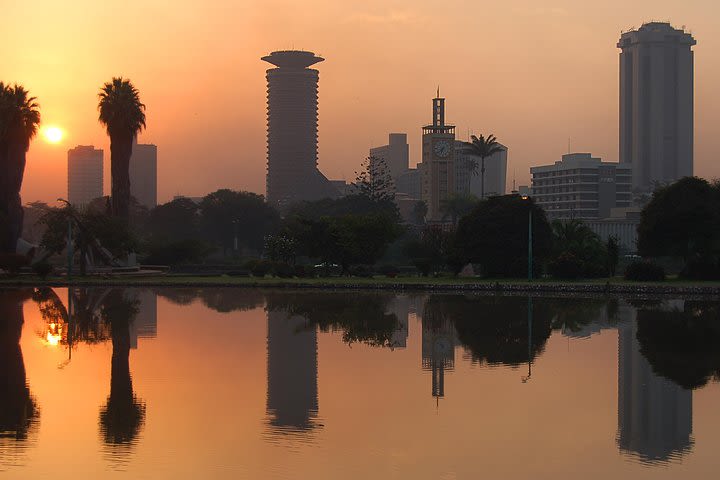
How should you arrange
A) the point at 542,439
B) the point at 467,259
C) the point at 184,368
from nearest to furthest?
the point at 542,439, the point at 184,368, the point at 467,259

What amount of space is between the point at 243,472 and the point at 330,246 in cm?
5973

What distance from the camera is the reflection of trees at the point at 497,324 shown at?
2698cm

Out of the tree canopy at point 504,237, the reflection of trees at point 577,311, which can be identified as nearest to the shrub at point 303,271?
the tree canopy at point 504,237

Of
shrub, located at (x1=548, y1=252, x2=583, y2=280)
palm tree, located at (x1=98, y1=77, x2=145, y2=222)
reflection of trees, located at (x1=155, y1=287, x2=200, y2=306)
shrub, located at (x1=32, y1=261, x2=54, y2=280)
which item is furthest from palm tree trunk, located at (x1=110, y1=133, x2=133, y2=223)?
shrub, located at (x1=548, y1=252, x2=583, y2=280)

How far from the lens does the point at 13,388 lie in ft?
68.7

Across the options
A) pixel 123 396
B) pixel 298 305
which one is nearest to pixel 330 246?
pixel 298 305

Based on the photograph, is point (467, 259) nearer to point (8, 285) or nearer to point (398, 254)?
point (8, 285)

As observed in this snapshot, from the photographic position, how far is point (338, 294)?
54.7 metres

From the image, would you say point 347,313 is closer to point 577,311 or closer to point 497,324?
point 497,324

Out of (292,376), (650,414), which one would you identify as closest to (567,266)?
(292,376)

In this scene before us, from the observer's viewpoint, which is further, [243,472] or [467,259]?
[467,259]

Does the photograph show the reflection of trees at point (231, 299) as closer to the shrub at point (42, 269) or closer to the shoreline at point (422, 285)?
the shoreline at point (422, 285)

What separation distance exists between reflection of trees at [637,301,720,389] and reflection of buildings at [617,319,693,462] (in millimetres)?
555

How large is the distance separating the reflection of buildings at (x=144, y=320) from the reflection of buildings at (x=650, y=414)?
13.7m
